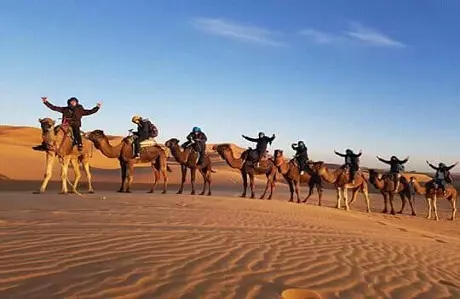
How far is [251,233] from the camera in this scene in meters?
8.41

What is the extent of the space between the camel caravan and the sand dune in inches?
213

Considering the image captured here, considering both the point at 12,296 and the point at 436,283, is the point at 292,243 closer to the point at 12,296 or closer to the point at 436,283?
the point at 436,283

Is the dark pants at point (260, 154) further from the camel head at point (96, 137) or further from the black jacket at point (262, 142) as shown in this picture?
the camel head at point (96, 137)

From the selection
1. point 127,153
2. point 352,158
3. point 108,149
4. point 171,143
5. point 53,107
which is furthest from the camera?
point 352,158

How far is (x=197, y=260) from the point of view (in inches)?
A: 222

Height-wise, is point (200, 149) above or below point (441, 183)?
above

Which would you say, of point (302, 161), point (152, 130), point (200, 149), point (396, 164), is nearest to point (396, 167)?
point (396, 164)

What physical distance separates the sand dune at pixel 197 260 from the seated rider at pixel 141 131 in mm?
7457

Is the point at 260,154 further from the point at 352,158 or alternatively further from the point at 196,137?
the point at 352,158

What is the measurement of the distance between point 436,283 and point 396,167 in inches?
674

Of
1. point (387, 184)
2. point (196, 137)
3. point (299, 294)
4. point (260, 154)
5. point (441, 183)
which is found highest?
point (196, 137)

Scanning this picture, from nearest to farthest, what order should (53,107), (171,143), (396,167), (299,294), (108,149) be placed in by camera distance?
(299,294) → (53,107) → (108,149) → (171,143) → (396,167)

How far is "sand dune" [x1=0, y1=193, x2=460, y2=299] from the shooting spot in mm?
4512

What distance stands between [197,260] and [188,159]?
44.7ft
